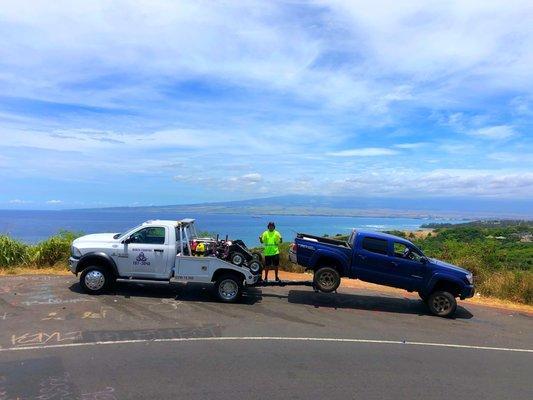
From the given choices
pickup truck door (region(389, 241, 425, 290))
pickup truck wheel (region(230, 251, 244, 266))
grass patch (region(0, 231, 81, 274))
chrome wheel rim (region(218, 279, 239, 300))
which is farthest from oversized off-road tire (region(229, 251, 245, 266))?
grass patch (region(0, 231, 81, 274))

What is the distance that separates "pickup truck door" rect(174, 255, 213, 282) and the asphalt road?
1.80 ft

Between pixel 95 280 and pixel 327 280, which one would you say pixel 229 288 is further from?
pixel 95 280

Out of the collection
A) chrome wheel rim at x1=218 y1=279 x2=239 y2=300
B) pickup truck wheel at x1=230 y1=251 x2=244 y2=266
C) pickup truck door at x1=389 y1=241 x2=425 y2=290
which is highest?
pickup truck wheel at x1=230 y1=251 x2=244 y2=266

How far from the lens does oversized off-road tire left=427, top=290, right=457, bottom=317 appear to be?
41.4ft

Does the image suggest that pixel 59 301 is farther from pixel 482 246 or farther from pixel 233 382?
pixel 482 246

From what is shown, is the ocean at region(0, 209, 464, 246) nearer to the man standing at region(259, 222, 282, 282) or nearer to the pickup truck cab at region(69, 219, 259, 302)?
the man standing at region(259, 222, 282, 282)

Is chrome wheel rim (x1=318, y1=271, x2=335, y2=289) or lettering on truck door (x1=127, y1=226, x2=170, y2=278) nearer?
lettering on truck door (x1=127, y1=226, x2=170, y2=278)

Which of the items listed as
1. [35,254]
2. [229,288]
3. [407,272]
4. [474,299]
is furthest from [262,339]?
[35,254]

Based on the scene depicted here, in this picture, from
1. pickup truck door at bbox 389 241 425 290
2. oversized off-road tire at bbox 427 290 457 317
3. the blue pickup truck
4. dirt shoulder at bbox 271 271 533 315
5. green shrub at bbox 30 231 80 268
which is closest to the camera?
oversized off-road tire at bbox 427 290 457 317

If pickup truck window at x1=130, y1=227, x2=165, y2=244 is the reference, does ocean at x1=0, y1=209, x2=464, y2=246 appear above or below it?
below

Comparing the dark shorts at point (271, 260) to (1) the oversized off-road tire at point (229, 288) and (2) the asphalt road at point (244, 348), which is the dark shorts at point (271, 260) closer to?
(2) the asphalt road at point (244, 348)

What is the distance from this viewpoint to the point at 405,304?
1396 cm

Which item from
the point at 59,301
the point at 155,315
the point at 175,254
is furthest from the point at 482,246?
the point at 59,301

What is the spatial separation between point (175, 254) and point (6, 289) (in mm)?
4413
